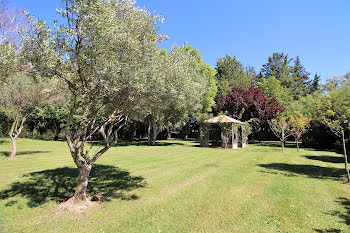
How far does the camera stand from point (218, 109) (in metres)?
28.0

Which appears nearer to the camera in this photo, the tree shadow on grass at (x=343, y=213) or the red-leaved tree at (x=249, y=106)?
the tree shadow on grass at (x=343, y=213)

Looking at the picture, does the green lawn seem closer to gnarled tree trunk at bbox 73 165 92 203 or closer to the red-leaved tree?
gnarled tree trunk at bbox 73 165 92 203

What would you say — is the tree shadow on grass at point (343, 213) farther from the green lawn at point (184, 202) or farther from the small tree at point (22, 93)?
the small tree at point (22, 93)

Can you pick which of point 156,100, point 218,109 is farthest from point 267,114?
point 156,100

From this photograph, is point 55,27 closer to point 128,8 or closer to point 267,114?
point 128,8

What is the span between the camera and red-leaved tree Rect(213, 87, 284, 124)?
26608 mm

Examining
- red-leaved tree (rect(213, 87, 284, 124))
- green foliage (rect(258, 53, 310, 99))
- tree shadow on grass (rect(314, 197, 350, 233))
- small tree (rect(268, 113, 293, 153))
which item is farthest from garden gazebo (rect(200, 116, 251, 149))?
green foliage (rect(258, 53, 310, 99))

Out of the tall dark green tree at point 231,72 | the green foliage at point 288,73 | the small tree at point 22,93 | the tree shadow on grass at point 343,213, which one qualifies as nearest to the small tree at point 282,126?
the tree shadow on grass at point 343,213

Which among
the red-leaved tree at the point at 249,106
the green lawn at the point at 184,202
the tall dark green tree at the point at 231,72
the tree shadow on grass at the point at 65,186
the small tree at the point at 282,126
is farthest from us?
the tall dark green tree at the point at 231,72

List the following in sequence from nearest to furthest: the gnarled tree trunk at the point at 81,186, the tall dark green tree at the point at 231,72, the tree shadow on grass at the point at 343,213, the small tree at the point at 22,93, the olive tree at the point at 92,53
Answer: the tree shadow on grass at the point at 343,213
the olive tree at the point at 92,53
the gnarled tree trunk at the point at 81,186
the small tree at the point at 22,93
the tall dark green tree at the point at 231,72

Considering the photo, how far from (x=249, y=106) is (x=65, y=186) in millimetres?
24961

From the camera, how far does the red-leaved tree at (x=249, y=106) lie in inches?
1048

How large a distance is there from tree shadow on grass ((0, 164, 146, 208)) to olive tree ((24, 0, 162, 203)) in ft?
3.51

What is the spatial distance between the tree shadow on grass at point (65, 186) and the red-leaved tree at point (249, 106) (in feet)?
66.5
